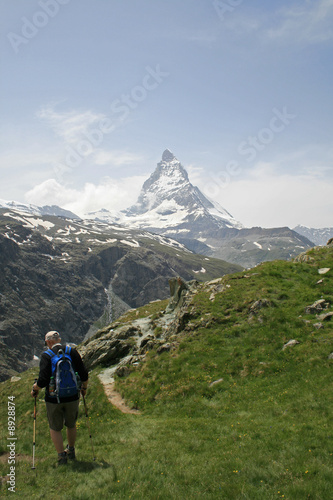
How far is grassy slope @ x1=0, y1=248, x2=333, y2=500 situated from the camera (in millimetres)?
9656

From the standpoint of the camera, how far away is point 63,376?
11.7 metres

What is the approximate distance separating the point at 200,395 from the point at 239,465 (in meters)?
7.96

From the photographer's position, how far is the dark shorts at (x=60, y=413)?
11812mm

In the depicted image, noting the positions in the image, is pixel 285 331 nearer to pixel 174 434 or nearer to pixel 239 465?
pixel 174 434

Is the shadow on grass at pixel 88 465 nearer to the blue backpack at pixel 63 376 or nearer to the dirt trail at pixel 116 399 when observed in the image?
the blue backpack at pixel 63 376

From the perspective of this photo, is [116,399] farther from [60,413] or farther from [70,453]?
[60,413]

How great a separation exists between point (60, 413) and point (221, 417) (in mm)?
7981

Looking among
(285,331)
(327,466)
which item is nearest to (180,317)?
(285,331)

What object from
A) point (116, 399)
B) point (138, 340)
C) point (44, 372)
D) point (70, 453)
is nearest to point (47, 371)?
point (44, 372)

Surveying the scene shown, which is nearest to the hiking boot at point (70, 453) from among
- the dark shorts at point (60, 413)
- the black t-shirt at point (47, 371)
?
the dark shorts at point (60, 413)

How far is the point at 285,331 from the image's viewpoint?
21422mm

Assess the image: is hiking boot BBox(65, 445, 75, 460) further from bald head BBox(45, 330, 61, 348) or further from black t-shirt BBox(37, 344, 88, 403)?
bald head BBox(45, 330, 61, 348)

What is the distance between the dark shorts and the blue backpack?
0.41 m

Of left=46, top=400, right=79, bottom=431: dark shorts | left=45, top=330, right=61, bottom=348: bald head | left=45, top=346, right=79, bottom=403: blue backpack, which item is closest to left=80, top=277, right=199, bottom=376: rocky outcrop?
left=46, top=400, right=79, bottom=431: dark shorts
